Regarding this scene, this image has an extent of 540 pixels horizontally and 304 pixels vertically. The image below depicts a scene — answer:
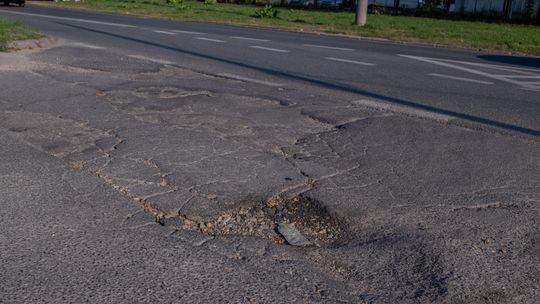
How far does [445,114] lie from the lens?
794cm

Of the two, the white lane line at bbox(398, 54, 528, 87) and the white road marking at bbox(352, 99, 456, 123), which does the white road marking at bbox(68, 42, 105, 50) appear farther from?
the white road marking at bbox(352, 99, 456, 123)

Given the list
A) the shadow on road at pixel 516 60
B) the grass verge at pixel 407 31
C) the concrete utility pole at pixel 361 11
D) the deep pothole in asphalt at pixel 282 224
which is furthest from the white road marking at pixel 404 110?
the concrete utility pole at pixel 361 11

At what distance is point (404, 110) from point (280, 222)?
13.6ft

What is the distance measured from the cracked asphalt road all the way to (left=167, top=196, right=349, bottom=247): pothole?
0.05 ft

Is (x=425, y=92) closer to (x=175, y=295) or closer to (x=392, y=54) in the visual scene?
(x=392, y=54)

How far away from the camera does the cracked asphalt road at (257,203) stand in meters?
3.47

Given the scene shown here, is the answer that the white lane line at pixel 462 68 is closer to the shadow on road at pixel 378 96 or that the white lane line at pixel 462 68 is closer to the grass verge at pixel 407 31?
the shadow on road at pixel 378 96

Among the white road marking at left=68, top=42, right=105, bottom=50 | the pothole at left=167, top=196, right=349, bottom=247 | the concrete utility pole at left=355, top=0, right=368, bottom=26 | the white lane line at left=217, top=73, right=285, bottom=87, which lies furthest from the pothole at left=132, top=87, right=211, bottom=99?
the concrete utility pole at left=355, top=0, right=368, bottom=26

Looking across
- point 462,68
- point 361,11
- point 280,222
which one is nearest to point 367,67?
point 462,68

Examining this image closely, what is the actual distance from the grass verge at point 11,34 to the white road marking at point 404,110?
23.7 feet

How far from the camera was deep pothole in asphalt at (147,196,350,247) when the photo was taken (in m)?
4.12

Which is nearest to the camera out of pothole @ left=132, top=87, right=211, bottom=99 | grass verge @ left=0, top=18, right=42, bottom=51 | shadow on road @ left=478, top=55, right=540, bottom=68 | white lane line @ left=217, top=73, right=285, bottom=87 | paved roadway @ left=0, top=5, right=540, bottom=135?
pothole @ left=132, top=87, right=211, bottom=99

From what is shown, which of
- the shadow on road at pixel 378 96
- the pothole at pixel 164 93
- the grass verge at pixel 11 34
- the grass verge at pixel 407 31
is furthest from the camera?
the grass verge at pixel 407 31

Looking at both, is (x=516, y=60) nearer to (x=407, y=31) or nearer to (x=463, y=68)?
(x=463, y=68)
